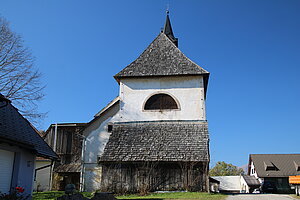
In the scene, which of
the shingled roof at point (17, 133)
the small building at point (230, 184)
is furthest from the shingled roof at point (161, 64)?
the small building at point (230, 184)

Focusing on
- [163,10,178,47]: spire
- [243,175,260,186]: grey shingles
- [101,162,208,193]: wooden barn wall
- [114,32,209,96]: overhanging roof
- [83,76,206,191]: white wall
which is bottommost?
[243,175,260,186]: grey shingles

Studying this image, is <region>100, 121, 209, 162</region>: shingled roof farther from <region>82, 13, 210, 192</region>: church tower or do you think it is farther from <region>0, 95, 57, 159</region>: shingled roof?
<region>0, 95, 57, 159</region>: shingled roof

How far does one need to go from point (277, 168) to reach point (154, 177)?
28.2 m

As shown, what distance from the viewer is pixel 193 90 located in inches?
806

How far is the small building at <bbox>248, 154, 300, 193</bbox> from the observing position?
1459 inches

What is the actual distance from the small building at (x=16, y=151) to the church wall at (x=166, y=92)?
856 cm

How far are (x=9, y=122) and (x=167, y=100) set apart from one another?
1160 cm

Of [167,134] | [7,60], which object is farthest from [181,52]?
[7,60]

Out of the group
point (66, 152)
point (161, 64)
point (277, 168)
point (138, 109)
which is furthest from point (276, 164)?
point (66, 152)

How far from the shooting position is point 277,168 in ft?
127

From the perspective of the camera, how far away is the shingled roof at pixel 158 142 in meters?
17.1

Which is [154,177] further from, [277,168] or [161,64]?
[277,168]

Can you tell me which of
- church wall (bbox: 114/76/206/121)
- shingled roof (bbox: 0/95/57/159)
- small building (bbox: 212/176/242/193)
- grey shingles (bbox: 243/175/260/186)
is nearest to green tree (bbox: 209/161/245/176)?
small building (bbox: 212/176/242/193)

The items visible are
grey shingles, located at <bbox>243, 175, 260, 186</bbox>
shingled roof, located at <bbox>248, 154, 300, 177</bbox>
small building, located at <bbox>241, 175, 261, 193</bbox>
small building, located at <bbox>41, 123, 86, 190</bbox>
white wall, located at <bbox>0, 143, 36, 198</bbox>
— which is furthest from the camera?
grey shingles, located at <bbox>243, 175, 260, 186</bbox>
